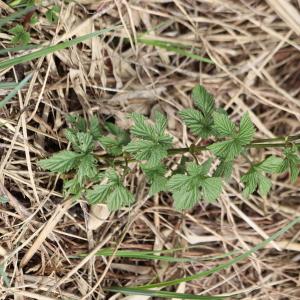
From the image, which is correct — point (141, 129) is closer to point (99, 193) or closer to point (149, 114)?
point (99, 193)

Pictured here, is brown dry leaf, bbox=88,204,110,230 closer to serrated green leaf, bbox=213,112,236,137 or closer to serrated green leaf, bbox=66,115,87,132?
serrated green leaf, bbox=66,115,87,132

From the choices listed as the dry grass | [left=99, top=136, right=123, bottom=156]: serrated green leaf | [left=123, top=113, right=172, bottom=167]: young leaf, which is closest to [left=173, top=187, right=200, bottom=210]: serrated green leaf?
[left=123, top=113, right=172, bottom=167]: young leaf

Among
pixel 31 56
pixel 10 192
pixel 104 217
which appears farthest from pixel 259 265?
pixel 31 56

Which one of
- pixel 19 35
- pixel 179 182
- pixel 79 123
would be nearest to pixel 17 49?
pixel 19 35

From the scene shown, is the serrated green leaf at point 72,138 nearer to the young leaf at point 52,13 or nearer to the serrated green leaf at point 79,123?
the serrated green leaf at point 79,123

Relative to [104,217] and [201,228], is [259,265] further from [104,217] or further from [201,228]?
[104,217]

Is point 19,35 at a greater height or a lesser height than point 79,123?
greater

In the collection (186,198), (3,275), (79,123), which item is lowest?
(3,275)

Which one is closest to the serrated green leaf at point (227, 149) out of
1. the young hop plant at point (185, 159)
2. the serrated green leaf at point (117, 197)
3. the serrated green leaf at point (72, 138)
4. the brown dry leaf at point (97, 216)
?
the young hop plant at point (185, 159)
